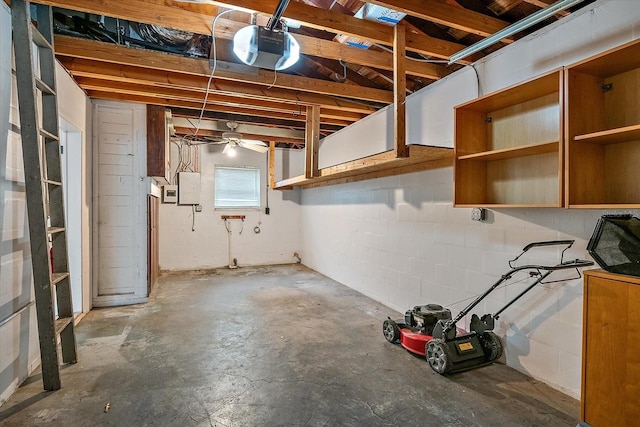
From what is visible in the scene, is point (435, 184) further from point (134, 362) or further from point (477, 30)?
point (134, 362)

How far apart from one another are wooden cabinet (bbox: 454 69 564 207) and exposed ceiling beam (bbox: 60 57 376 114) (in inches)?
79.7

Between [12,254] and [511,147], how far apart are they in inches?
132

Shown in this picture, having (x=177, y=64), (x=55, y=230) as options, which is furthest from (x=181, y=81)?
(x=55, y=230)

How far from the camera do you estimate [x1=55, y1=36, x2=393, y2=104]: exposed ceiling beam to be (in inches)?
111

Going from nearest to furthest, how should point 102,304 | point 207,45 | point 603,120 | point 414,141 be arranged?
point 603,120 < point 207,45 < point 414,141 < point 102,304

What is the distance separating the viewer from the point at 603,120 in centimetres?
190

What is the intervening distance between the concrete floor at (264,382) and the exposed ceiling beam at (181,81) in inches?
97.6

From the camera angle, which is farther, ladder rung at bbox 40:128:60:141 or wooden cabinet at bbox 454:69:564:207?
ladder rung at bbox 40:128:60:141

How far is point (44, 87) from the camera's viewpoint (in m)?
2.35

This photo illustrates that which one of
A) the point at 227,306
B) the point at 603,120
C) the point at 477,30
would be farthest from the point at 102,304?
the point at 603,120

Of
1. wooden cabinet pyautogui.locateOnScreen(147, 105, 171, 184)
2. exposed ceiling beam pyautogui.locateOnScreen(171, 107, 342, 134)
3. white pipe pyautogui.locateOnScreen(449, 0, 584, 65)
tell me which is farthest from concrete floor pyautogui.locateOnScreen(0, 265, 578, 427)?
exposed ceiling beam pyautogui.locateOnScreen(171, 107, 342, 134)

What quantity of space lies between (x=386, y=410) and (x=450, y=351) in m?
0.69

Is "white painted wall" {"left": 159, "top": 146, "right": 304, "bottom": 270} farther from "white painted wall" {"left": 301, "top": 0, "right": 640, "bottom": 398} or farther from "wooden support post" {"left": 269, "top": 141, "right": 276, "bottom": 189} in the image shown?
"white painted wall" {"left": 301, "top": 0, "right": 640, "bottom": 398}

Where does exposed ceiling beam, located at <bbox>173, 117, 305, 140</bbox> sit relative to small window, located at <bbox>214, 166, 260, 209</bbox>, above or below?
above
